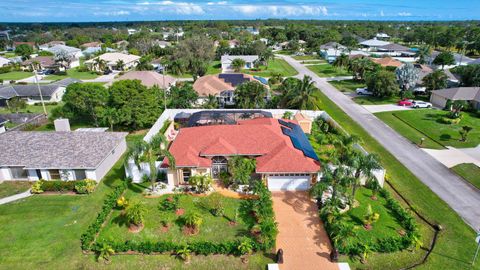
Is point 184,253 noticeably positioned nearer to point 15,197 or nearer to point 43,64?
point 15,197

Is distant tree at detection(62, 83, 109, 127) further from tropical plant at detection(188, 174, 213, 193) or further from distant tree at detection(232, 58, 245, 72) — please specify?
distant tree at detection(232, 58, 245, 72)

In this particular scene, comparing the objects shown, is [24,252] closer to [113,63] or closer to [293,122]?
[293,122]

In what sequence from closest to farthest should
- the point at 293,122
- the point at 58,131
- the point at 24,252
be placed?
1. the point at 24,252
2. the point at 58,131
3. the point at 293,122

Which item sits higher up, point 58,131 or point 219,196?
point 58,131

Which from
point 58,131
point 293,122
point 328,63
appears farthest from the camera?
point 328,63

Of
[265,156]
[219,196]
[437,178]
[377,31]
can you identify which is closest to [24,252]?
[219,196]

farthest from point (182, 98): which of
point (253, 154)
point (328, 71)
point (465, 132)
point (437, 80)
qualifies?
point (328, 71)

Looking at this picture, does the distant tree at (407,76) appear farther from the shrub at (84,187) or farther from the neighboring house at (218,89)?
the shrub at (84,187)
